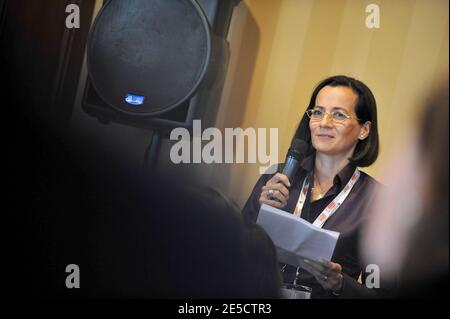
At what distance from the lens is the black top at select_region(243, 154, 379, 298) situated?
4.92 ft

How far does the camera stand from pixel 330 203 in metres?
1.53

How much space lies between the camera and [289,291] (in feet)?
4.93

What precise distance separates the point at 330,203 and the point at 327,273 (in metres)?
0.19

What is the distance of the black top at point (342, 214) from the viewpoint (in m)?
1.50

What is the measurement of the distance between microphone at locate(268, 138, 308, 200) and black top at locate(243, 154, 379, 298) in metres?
0.02

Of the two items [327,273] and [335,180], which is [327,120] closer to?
[335,180]

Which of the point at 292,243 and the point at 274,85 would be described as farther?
the point at 274,85

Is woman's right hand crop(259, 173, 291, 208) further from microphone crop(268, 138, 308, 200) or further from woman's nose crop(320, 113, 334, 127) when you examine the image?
woman's nose crop(320, 113, 334, 127)
